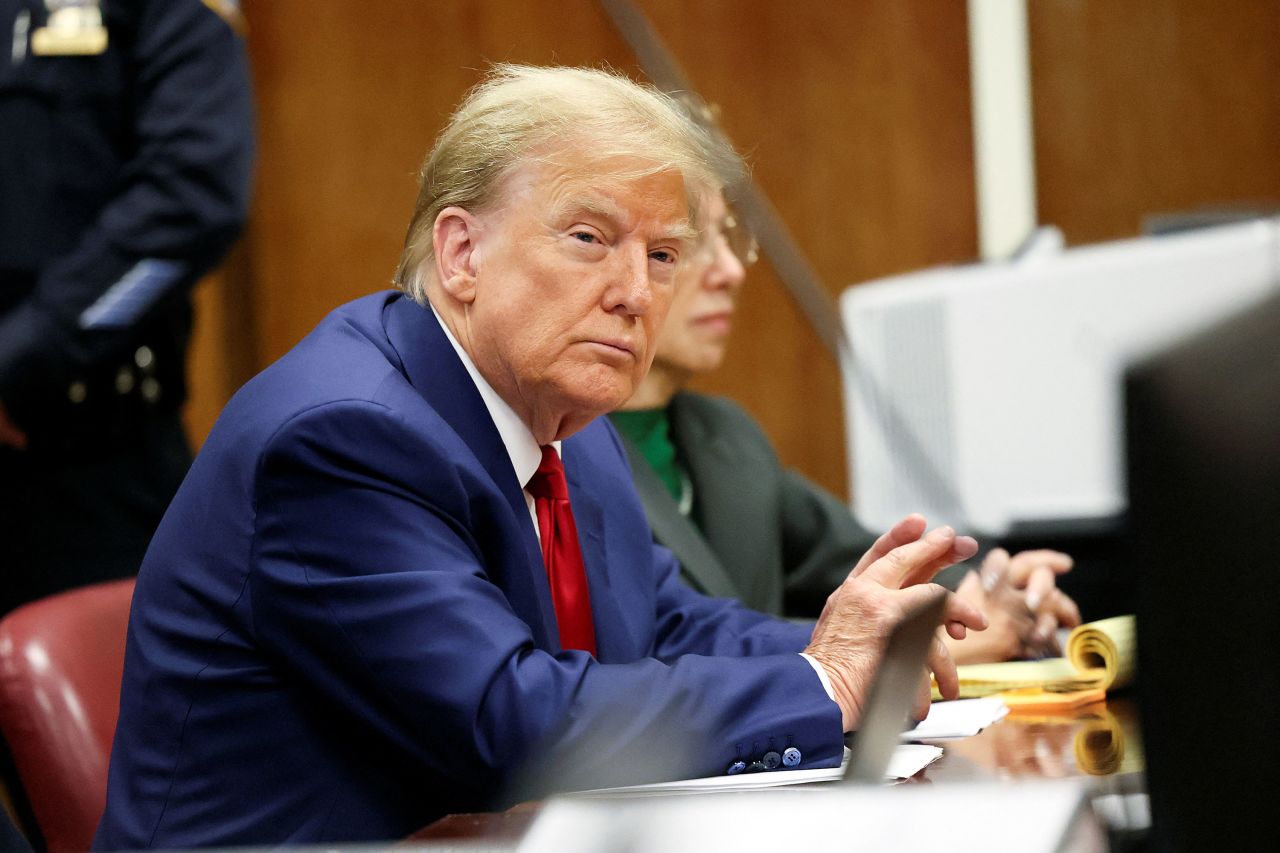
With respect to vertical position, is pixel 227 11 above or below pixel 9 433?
above

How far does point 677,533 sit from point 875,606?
0.78m

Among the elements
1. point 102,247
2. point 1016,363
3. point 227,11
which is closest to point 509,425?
point 102,247

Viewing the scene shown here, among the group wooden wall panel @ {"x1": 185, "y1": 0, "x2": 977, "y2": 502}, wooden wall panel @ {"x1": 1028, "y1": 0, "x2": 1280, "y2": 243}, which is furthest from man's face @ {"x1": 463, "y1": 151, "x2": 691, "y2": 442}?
wooden wall panel @ {"x1": 1028, "y1": 0, "x2": 1280, "y2": 243}

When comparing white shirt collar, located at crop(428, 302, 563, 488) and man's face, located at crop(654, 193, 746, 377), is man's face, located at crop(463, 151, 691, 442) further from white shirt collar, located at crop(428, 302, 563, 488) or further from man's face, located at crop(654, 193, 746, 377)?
man's face, located at crop(654, 193, 746, 377)

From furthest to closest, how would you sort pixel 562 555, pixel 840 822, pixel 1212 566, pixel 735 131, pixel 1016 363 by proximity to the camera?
pixel 735 131 → pixel 1016 363 → pixel 562 555 → pixel 840 822 → pixel 1212 566

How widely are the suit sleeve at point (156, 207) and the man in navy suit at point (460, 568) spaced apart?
2.73 ft

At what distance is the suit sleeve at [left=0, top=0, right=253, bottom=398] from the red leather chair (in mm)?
839

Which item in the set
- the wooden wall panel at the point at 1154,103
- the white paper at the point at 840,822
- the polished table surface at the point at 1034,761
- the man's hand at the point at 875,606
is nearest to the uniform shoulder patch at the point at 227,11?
the man's hand at the point at 875,606

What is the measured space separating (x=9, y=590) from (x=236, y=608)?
114cm

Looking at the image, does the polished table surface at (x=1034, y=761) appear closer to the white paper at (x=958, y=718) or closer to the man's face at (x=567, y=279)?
the white paper at (x=958, y=718)

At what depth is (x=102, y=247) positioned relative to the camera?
2.38m

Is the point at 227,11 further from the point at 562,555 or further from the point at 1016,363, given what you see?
the point at 1016,363

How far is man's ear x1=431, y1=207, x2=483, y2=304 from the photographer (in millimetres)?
1609

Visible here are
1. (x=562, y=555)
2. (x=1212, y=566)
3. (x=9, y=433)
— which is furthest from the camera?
(x=9, y=433)
